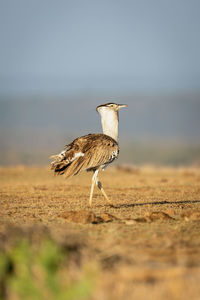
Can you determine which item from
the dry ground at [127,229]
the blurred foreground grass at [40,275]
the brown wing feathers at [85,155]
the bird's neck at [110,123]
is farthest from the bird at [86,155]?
the blurred foreground grass at [40,275]

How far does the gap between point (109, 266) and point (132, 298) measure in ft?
1.64

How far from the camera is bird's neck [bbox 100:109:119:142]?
12.2 m

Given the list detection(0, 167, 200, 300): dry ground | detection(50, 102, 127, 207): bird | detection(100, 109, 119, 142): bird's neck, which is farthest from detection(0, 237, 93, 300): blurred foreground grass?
detection(100, 109, 119, 142): bird's neck

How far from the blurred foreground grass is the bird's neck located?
24.5ft

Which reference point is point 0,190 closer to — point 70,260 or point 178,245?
point 178,245

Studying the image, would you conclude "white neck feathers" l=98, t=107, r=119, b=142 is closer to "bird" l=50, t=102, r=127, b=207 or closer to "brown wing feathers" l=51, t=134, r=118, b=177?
"bird" l=50, t=102, r=127, b=207

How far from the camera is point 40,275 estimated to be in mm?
4520

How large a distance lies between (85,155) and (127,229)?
325cm

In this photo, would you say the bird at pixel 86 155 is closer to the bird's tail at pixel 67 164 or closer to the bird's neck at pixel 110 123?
the bird's tail at pixel 67 164

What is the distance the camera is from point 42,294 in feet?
14.5

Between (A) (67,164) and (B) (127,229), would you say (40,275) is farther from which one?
(A) (67,164)

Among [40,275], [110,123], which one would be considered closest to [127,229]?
[40,275]

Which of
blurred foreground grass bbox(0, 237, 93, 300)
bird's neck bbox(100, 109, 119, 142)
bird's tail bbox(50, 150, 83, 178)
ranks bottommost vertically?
blurred foreground grass bbox(0, 237, 93, 300)

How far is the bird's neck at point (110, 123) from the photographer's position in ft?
39.9
